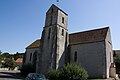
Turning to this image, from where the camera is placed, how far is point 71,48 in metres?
38.2

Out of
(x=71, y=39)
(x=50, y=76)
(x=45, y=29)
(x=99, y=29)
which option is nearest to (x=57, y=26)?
(x=45, y=29)

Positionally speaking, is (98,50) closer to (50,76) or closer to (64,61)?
(64,61)

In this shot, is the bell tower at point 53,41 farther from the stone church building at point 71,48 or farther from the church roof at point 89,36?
the church roof at point 89,36

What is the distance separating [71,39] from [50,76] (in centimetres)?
1611

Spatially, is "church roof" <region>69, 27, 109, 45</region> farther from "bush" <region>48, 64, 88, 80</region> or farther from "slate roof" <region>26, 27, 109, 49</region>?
"bush" <region>48, 64, 88, 80</region>

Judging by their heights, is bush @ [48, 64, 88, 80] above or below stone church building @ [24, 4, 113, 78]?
below

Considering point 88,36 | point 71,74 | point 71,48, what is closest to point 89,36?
point 88,36

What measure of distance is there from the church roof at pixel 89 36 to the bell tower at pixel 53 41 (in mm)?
2883

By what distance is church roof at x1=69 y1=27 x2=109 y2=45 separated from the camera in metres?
34.8

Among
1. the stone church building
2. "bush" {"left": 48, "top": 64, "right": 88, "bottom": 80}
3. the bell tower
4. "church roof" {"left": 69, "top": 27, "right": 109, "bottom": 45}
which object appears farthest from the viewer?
"church roof" {"left": 69, "top": 27, "right": 109, "bottom": 45}

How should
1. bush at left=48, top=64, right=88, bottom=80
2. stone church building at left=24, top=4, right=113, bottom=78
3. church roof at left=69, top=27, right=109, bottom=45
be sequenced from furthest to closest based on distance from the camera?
church roof at left=69, top=27, right=109, bottom=45
stone church building at left=24, top=4, right=113, bottom=78
bush at left=48, top=64, right=88, bottom=80

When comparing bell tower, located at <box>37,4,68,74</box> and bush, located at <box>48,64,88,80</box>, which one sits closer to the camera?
bush, located at <box>48,64,88,80</box>

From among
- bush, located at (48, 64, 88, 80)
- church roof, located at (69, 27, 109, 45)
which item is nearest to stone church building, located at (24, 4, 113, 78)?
church roof, located at (69, 27, 109, 45)

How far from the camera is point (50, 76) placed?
87.5 ft
